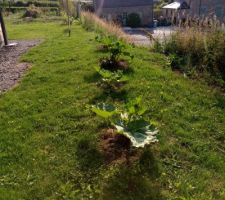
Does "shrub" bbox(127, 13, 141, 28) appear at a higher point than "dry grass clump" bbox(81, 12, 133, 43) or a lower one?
lower

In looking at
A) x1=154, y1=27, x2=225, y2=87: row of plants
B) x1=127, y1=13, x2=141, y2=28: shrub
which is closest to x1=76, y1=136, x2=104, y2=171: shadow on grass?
x1=154, y1=27, x2=225, y2=87: row of plants

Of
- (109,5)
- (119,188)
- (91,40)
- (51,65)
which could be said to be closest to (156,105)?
(119,188)

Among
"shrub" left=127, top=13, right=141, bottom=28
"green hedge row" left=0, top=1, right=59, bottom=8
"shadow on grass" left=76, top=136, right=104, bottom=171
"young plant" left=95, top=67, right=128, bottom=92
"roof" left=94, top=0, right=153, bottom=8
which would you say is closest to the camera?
"shadow on grass" left=76, top=136, right=104, bottom=171

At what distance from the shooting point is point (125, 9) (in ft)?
137

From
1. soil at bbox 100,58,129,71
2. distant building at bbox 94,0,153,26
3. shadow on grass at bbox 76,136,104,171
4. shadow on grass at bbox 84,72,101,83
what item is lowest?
distant building at bbox 94,0,153,26

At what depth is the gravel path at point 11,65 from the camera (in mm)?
8131

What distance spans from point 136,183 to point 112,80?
303 cm

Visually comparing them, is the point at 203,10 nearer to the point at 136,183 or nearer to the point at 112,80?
the point at 112,80

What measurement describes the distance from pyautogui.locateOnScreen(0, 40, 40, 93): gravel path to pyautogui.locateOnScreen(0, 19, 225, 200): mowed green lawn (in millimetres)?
374

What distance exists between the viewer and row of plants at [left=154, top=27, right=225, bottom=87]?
802 centimetres

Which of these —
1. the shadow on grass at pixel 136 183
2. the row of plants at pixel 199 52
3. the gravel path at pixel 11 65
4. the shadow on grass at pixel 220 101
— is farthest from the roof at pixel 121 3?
the shadow on grass at pixel 136 183

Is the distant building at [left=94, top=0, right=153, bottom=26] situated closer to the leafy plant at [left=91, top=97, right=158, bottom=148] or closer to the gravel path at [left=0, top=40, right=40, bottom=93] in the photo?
the gravel path at [left=0, top=40, right=40, bottom=93]

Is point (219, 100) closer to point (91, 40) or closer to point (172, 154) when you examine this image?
point (172, 154)

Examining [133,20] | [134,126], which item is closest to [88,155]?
[134,126]
